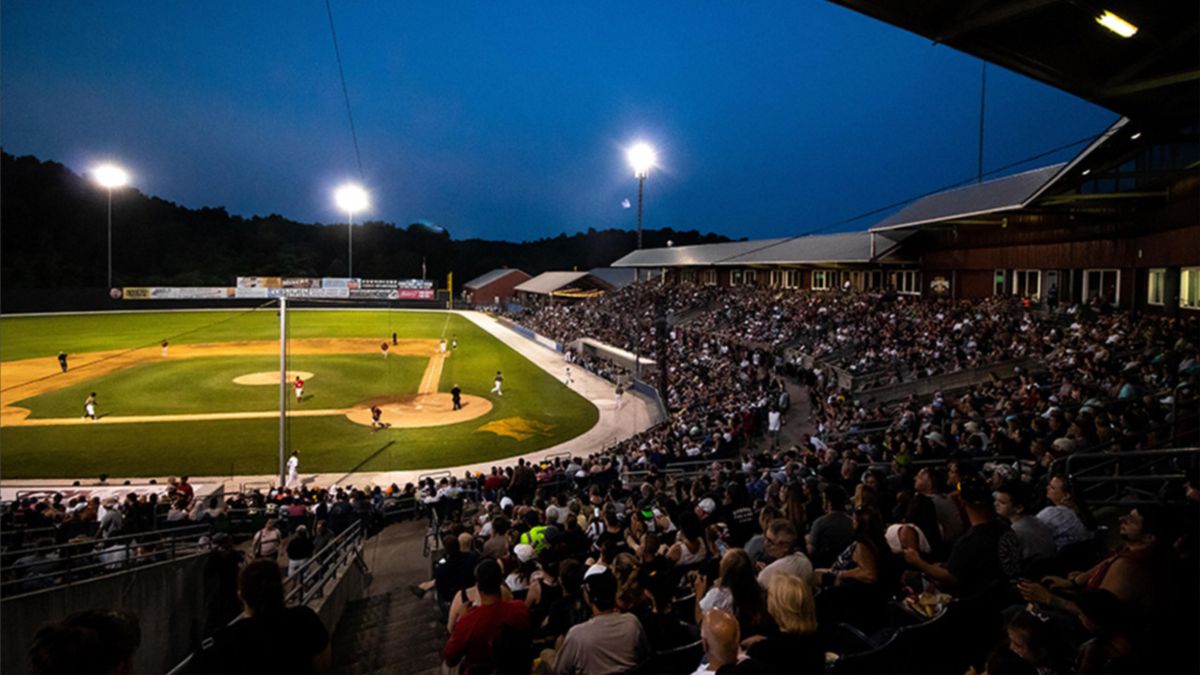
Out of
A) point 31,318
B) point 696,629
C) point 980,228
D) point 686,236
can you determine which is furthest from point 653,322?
point 686,236

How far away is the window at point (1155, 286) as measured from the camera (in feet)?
57.2

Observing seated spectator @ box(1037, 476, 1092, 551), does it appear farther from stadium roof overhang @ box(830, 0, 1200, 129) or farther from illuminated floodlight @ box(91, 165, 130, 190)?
illuminated floodlight @ box(91, 165, 130, 190)

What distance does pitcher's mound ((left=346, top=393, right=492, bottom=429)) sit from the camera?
85.8 ft

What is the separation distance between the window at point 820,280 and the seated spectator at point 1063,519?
3278cm

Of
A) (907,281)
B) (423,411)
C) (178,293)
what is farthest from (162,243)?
(907,281)

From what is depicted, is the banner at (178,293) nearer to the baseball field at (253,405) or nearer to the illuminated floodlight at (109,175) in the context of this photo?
the illuminated floodlight at (109,175)

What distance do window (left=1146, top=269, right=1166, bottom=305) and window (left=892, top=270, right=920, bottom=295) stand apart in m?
11.3

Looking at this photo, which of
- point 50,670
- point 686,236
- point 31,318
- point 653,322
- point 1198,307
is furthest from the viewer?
point 686,236

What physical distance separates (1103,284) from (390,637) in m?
23.2

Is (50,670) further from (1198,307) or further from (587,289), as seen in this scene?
(587,289)

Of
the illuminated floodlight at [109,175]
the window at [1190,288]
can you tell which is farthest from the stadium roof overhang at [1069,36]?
the illuminated floodlight at [109,175]

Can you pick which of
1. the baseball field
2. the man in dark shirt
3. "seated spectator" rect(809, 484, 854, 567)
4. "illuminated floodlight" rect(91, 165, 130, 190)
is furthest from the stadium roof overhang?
"illuminated floodlight" rect(91, 165, 130, 190)

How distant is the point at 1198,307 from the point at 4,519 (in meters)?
26.5

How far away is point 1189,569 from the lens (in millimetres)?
3975
